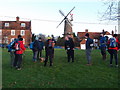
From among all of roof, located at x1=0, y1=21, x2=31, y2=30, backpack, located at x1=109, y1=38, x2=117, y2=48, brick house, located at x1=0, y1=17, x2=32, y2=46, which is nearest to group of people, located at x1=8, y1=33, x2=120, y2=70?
backpack, located at x1=109, y1=38, x2=117, y2=48

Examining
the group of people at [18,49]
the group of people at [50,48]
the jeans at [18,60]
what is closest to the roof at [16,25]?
the group of people at [50,48]

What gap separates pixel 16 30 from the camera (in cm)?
6594

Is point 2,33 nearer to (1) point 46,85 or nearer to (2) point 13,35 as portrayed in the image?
(2) point 13,35

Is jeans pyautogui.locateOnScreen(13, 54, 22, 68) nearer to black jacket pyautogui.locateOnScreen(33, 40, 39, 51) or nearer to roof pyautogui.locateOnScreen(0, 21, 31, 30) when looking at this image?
black jacket pyautogui.locateOnScreen(33, 40, 39, 51)

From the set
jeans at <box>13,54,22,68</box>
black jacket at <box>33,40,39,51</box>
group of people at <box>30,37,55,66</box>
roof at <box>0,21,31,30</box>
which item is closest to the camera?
jeans at <box>13,54,22,68</box>

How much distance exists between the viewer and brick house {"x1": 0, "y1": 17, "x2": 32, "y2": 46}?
6519 cm

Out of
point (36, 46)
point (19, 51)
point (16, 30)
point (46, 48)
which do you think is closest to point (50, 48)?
point (46, 48)

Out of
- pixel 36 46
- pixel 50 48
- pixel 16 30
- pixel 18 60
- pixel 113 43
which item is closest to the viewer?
pixel 18 60

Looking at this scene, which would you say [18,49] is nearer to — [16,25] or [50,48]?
[50,48]

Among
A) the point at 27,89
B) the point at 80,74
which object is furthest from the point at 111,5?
the point at 27,89

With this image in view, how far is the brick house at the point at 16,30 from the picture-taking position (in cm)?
6519

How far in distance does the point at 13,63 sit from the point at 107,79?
6012 mm

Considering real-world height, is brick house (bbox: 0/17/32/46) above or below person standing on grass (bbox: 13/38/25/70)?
above

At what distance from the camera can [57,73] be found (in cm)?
995
